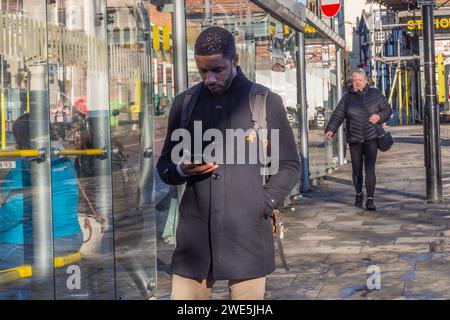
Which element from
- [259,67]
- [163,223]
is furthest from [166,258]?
[259,67]

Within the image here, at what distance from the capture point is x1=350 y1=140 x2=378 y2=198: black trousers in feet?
42.8

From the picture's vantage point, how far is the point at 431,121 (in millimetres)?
13617

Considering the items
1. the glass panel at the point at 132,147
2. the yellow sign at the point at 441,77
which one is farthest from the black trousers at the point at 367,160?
the yellow sign at the point at 441,77

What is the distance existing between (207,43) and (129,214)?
2914 millimetres

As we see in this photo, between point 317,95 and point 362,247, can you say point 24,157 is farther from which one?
point 317,95

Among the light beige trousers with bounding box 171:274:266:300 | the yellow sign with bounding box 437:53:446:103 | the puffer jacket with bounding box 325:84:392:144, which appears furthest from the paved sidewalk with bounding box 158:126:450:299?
the yellow sign with bounding box 437:53:446:103

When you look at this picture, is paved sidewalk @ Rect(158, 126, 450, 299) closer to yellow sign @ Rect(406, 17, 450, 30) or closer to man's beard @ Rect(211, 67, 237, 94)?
man's beard @ Rect(211, 67, 237, 94)

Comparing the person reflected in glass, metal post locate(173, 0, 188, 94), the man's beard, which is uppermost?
metal post locate(173, 0, 188, 94)

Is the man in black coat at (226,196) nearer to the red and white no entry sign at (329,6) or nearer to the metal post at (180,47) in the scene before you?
the metal post at (180,47)

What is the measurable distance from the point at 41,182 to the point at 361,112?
7.68 m

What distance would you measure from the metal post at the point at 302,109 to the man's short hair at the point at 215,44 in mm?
11081

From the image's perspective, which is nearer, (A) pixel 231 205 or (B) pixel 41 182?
(A) pixel 231 205

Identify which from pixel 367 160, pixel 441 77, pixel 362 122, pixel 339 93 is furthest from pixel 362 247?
pixel 441 77

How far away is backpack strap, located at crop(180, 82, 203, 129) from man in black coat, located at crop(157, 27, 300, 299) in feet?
0.06
